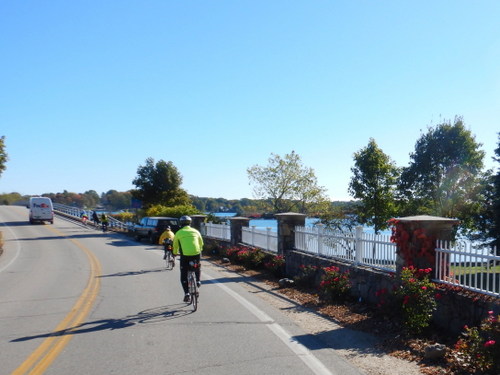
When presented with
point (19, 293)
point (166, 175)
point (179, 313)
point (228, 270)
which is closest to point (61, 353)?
point (179, 313)

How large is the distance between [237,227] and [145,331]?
12.8 m

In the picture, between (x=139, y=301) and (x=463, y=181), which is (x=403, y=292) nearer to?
(x=139, y=301)

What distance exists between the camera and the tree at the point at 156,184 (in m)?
43.9

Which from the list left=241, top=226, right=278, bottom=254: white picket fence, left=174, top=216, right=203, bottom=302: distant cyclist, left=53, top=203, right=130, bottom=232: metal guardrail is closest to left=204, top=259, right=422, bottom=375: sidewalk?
left=174, top=216, right=203, bottom=302: distant cyclist

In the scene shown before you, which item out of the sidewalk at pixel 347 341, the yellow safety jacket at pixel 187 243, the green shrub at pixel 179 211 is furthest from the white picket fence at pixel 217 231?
the yellow safety jacket at pixel 187 243

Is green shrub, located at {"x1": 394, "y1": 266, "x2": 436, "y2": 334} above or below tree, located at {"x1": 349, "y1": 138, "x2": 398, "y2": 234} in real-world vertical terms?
below

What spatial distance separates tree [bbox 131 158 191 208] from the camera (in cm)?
4388

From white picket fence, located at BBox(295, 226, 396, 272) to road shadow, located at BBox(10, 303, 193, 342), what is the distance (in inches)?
156

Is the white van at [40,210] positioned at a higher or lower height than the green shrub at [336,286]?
higher

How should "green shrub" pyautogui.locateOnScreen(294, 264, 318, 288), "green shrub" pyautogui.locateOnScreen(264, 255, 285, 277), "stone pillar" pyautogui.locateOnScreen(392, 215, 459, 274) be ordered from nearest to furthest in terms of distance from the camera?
"stone pillar" pyautogui.locateOnScreen(392, 215, 459, 274)
"green shrub" pyautogui.locateOnScreen(294, 264, 318, 288)
"green shrub" pyautogui.locateOnScreen(264, 255, 285, 277)

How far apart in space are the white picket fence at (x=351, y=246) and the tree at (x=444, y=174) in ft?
42.5

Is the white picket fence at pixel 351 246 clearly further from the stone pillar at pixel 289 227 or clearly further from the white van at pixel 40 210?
the white van at pixel 40 210

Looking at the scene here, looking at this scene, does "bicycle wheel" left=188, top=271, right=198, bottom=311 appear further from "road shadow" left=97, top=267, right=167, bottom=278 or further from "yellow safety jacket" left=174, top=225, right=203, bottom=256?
"road shadow" left=97, top=267, right=167, bottom=278

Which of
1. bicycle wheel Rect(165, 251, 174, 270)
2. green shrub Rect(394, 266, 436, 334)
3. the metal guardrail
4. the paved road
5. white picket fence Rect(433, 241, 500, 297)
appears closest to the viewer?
the paved road
